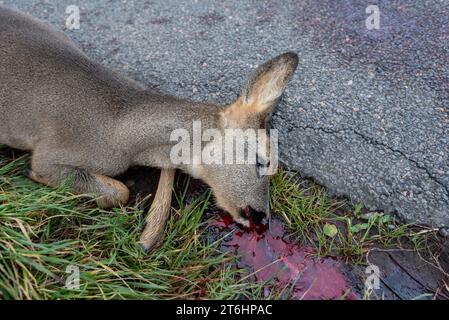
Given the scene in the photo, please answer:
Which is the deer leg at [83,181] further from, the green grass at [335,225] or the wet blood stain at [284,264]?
the green grass at [335,225]

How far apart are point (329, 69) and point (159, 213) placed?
230 cm

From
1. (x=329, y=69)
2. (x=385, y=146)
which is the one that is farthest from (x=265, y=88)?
(x=329, y=69)

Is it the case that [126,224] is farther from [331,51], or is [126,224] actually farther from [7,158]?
[331,51]

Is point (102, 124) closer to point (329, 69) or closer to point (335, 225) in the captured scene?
point (335, 225)

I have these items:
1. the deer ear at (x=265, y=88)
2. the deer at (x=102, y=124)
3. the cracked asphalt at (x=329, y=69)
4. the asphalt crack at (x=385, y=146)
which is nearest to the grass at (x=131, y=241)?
the deer at (x=102, y=124)

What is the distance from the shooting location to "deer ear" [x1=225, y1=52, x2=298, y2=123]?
10.8 ft

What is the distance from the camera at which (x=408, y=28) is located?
503cm

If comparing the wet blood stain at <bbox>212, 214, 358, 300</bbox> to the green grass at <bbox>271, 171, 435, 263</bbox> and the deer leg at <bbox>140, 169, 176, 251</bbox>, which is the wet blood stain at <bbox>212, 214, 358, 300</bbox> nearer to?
the green grass at <bbox>271, 171, 435, 263</bbox>

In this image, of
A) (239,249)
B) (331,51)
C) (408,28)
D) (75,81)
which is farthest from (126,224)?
(408,28)

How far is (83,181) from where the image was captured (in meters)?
3.54

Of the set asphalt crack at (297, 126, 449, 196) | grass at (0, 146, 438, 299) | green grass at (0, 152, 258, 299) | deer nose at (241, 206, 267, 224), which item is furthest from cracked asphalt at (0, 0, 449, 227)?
green grass at (0, 152, 258, 299)

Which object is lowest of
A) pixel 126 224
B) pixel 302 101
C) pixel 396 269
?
pixel 396 269

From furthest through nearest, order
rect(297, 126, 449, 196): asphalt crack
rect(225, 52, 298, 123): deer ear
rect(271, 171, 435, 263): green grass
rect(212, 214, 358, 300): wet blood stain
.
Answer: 1. rect(297, 126, 449, 196): asphalt crack
2. rect(271, 171, 435, 263): green grass
3. rect(225, 52, 298, 123): deer ear
4. rect(212, 214, 358, 300): wet blood stain

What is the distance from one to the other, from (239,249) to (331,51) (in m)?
2.46
